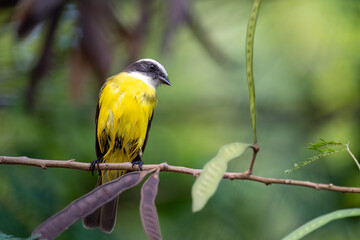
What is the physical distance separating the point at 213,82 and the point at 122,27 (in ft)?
4.23

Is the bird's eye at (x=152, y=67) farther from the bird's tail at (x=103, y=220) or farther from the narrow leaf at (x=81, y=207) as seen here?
the narrow leaf at (x=81, y=207)

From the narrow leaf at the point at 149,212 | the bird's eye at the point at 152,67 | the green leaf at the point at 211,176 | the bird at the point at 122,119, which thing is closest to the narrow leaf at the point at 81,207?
the narrow leaf at the point at 149,212

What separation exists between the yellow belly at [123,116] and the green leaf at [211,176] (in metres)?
1.32

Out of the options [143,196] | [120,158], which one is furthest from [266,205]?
[143,196]

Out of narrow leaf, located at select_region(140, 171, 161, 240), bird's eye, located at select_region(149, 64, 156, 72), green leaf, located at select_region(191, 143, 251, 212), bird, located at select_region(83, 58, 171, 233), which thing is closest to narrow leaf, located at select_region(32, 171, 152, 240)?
narrow leaf, located at select_region(140, 171, 161, 240)

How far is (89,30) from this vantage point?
1982 mm

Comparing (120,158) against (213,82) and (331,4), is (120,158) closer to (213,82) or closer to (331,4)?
(213,82)

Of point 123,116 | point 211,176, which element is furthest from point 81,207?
point 123,116

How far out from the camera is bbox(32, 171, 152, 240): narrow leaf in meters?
0.92

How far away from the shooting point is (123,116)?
2.24m

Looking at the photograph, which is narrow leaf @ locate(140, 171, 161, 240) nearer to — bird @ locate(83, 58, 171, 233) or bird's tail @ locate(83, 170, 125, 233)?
bird's tail @ locate(83, 170, 125, 233)

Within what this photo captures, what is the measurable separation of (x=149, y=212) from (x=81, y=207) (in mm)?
142

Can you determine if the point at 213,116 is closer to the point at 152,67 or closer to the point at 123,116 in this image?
the point at 152,67

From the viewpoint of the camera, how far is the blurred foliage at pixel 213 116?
207 centimetres
